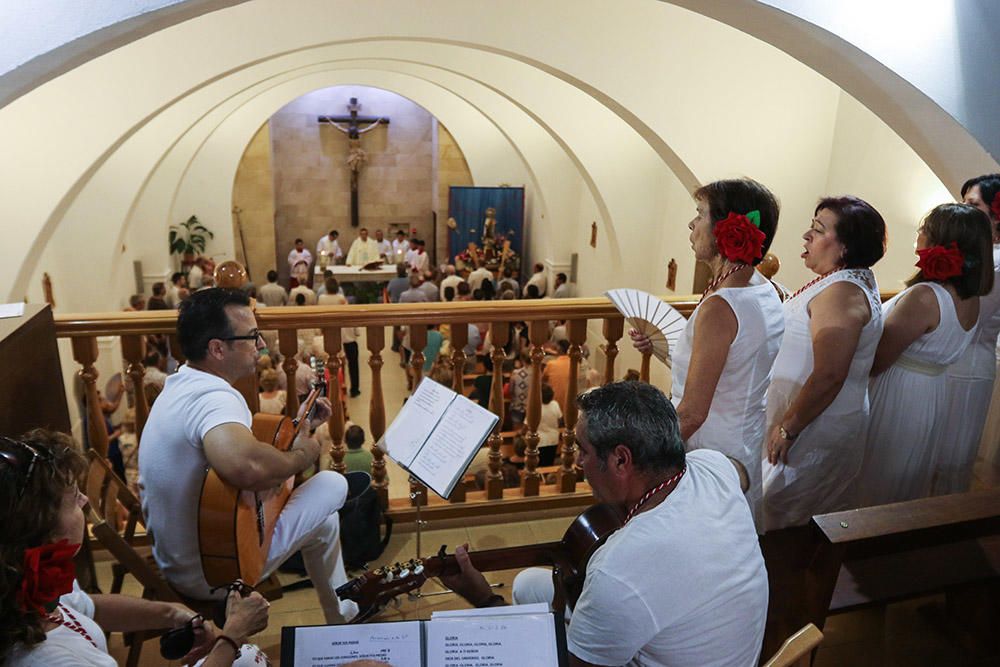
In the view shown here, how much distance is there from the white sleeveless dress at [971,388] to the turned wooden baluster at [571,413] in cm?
166

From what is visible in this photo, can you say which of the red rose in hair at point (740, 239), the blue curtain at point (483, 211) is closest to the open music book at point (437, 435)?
the red rose in hair at point (740, 239)

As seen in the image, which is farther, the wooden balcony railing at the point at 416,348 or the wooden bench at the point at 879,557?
the wooden balcony railing at the point at 416,348

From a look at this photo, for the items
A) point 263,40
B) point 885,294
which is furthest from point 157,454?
point 263,40

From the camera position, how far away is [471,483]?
15.6 ft

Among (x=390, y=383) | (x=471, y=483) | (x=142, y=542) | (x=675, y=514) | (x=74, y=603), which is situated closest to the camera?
(x=675, y=514)

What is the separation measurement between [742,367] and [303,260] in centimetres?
1638

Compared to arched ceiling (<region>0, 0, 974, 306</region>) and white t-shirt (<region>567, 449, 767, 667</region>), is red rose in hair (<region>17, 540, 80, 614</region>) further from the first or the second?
arched ceiling (<region>0, 0, 974, 306</region>)

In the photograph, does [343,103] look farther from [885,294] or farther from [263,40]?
[885,294]

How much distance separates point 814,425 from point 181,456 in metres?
2.34

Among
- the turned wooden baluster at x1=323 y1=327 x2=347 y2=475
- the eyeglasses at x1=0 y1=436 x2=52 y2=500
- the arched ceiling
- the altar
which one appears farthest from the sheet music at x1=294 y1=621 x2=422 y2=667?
the altar

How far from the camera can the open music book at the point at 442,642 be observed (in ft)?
5.49

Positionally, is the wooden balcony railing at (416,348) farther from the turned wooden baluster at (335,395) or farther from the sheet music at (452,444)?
the sheet music at (452,444)

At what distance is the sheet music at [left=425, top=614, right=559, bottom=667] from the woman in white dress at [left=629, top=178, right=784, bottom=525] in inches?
39.0

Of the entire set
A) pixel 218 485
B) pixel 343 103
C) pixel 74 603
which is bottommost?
pixel 74 603
